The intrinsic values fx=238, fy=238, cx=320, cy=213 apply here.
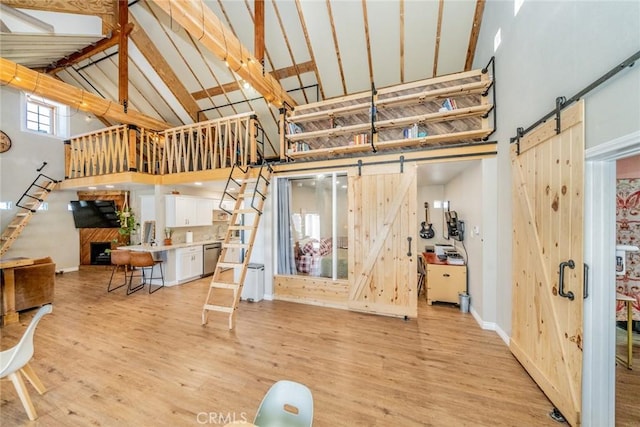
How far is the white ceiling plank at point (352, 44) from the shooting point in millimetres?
4414

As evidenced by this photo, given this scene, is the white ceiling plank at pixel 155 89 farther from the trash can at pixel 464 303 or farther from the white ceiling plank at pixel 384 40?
the trash can at pixel 464 303

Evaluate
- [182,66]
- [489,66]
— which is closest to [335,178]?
[489,66]

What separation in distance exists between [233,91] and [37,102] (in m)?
5.36

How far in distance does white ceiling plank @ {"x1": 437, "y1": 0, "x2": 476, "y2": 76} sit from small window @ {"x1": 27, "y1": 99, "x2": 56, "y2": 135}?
10.3m

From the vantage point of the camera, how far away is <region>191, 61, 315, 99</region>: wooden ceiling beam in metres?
5.58

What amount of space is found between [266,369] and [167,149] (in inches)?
217

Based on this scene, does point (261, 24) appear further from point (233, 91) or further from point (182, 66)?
point (182, 66)

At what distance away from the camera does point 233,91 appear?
264 inches

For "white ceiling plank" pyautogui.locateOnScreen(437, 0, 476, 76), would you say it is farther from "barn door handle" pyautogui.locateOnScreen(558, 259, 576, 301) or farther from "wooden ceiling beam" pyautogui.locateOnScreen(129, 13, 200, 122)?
"wooden ceiling beam" pyautogui.locateOnScreen(129, 13, 200, 122)

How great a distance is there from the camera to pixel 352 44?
16.2ft

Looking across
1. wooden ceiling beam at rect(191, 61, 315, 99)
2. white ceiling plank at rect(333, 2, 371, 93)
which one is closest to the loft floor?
white ceiling plank at rect(333, 2, 371, 93)

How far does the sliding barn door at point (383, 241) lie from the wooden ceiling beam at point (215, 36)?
7.41ft

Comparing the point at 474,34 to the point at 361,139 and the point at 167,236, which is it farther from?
the point at 167,236

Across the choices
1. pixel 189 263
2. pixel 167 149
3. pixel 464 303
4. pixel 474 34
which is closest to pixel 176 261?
pixel 189 263
